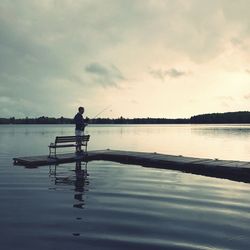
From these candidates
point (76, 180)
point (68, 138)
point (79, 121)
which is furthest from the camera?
point (79, 121)

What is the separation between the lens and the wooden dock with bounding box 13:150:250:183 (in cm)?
1456

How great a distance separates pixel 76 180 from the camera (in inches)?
531

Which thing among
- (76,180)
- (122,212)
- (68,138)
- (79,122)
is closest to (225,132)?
(79,122)

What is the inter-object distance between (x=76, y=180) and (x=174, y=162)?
6.01 meters

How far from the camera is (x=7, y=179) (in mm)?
13867

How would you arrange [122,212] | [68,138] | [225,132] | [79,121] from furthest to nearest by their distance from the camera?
[225,132] → [79,121] → [68,138] → [122,212]

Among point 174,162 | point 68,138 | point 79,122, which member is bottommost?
point 174,162

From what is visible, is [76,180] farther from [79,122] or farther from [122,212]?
[79,122]

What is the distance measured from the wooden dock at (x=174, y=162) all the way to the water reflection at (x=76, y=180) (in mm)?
1503

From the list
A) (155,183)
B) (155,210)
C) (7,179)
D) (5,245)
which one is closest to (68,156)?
(7,179)

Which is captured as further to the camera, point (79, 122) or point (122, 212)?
point (79, 122)

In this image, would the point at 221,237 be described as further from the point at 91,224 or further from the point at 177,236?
the point at 91,224

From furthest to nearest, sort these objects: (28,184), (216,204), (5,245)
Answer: (28,184) → (216,204) → (5,245)

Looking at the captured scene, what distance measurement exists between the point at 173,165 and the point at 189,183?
412 centimetres
